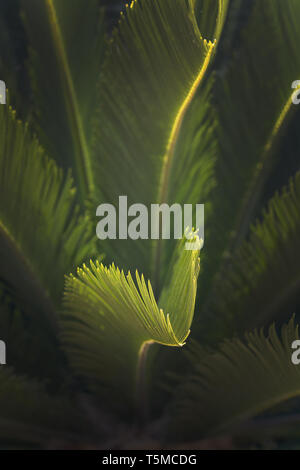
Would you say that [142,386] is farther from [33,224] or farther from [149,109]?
[149,109]

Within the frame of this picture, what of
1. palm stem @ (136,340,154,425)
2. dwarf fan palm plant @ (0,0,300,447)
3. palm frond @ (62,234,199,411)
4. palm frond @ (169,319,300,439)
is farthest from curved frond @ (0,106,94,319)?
palm frond @ (169,319,300,439)

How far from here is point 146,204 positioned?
4.22 feet

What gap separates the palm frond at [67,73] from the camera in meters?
1.31

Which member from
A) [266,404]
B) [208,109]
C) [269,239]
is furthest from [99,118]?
[266,404]

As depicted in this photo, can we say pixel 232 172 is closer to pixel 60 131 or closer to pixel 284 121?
pixel 284 121

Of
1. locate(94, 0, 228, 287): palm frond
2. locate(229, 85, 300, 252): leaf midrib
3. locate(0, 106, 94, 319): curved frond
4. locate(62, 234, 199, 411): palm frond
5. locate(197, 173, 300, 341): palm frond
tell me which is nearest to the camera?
locate(62, 234, 199, 411): palm frond

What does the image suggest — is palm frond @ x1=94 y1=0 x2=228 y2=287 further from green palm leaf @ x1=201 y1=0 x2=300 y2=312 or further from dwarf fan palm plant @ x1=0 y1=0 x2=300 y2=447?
green palm leaf @ x1=201 y1=0 x2=300 y2=312

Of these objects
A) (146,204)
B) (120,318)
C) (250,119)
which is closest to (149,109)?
(146,204)

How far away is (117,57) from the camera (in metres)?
1.17

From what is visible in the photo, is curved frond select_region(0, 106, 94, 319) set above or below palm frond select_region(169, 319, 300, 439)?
above

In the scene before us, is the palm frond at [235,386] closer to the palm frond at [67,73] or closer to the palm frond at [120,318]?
the palm frond at [120,318]

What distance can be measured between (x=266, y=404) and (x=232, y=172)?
0.64 meters

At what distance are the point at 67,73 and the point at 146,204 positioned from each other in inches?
16.6

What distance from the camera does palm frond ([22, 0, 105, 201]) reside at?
1.31 meters
